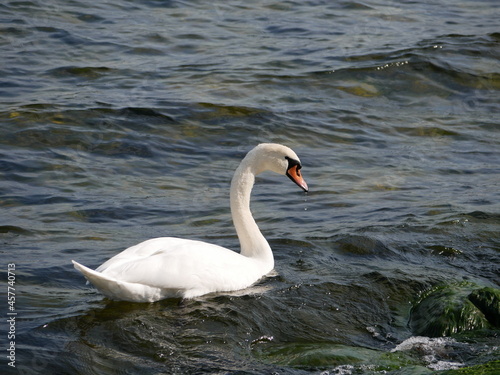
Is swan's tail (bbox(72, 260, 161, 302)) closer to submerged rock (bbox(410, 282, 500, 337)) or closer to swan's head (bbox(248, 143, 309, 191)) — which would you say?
swan's head (bbox(248, 143, 309, 191))

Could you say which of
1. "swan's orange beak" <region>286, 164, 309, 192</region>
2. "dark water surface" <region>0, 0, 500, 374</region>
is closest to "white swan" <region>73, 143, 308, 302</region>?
"swan's orange beak" <region>286, 164, 309, 192</region>

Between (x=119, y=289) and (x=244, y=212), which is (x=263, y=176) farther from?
(x=119, y=289)

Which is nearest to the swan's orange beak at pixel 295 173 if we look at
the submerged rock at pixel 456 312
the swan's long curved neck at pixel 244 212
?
the swan's long curved neck at pixel 244 212

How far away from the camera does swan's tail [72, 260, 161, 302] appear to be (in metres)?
5.73

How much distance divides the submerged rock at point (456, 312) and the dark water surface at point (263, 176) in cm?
15

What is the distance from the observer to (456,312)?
19.5ft

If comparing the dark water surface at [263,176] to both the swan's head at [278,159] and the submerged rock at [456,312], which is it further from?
the swan's head at [278,159]

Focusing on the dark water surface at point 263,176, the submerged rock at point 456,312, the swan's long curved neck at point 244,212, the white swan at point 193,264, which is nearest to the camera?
the dark water surface at point 263,176

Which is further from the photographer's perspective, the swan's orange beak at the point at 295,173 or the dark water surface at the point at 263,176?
the swan's orange beak at the point at 295,173

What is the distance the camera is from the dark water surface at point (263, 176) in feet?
18.7

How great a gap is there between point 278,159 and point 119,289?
2.00m

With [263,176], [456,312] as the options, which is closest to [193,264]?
[456,312]

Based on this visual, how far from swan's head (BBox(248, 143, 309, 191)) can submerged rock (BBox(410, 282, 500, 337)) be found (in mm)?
1582

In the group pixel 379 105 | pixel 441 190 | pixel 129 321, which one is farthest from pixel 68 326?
pixel 379 105
